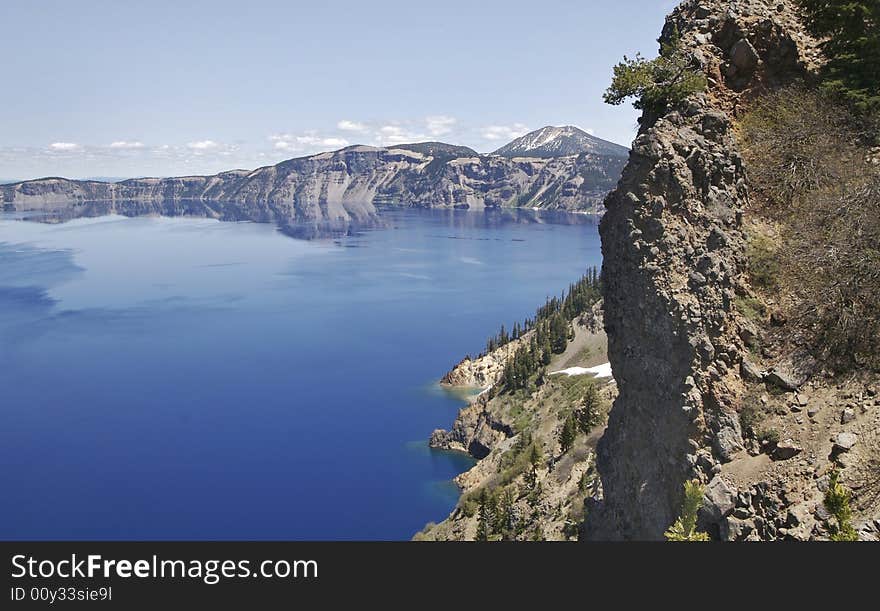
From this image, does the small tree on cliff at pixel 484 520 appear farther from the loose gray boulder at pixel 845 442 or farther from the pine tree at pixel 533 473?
the loose gray boulder at pixel 845 442

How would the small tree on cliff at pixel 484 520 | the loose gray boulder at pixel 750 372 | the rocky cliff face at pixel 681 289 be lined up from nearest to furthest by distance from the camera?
the loose gray boulder at pixel 750 372 → the rocky cliff face at pixel 681 289 → the small tree on cliff at pixel 484 520

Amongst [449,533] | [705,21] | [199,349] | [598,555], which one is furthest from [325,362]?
[598,555]

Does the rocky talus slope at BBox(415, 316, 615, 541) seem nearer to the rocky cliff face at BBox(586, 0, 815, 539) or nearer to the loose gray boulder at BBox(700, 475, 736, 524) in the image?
the rocky cliff face at BBox(586, 0, 815, 539)

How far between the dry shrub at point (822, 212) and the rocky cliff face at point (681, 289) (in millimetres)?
1413

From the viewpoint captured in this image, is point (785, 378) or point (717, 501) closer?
point (717, 501)

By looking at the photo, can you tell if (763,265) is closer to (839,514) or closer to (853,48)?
(839,514)

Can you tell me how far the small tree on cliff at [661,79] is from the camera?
1071 inches

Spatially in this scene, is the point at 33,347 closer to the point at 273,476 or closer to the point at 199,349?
the point at 199,349

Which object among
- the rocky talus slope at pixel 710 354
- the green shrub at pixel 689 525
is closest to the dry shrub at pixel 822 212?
the rocky talus slope at pixel 710 354

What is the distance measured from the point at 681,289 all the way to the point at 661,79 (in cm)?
1054

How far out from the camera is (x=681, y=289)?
23.5 m

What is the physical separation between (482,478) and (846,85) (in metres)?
72.5

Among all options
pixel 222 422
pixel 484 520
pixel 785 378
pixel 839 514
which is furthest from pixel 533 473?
pixel 222 422

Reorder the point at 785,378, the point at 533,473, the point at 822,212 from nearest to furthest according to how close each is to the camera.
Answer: the point at 785,378 → the point at 822,212 → the point at 533,473
